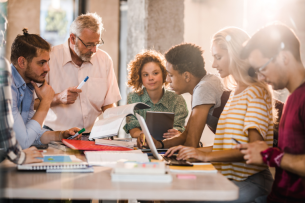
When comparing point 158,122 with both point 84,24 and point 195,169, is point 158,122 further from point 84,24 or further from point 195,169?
point 84,24

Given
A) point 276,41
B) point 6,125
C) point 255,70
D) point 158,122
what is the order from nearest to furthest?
1. point 6,125
2. point 276,41
3. point 255,70
4. point 158,122

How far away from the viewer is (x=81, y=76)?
7.00 feet

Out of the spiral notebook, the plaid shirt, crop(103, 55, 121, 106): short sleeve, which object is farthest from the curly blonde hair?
the plaid shirt

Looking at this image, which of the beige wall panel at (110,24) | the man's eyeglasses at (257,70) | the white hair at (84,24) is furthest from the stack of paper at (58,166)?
the beige wall panel at (110,24)

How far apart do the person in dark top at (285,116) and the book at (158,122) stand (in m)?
0.69

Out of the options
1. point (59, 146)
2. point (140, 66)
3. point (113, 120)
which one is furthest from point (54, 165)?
point (140, 66)

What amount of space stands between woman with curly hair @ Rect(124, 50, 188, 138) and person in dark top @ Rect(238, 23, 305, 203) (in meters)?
1.05

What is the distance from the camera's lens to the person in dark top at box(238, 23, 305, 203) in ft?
3.00

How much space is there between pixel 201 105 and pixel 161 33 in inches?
52.6

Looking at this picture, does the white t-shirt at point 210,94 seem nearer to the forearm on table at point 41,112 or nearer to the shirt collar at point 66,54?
the forearm on table at point 41,112

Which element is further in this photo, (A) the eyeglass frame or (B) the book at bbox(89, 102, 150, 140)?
(B) the book at bbox(89, 102, 150, 140)

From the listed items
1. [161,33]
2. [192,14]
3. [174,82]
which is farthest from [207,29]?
[174,82]

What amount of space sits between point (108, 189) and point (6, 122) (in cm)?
39

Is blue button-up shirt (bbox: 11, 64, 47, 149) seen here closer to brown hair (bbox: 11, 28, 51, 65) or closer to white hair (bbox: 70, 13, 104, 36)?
brown hair (bbox: 11, 28, 51, 65)
